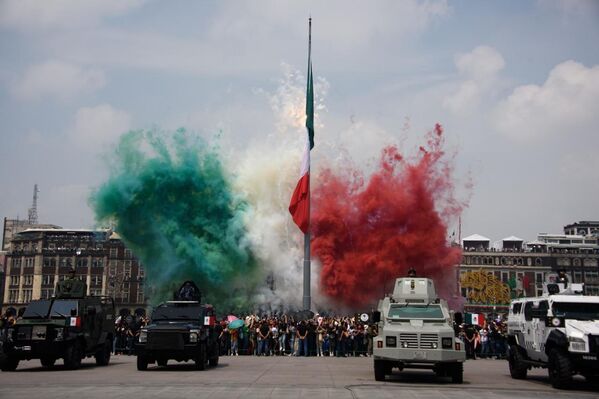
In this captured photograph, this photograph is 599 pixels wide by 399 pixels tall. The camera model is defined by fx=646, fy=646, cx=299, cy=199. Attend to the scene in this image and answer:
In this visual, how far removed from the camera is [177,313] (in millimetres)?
21484

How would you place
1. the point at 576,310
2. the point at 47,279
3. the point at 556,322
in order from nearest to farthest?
the point at 556,322, the point at 576,310, the point at 47,279

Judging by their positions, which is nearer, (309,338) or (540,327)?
(540,327)

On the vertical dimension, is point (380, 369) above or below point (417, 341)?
below

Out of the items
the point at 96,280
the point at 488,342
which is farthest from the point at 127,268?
the point at 488,342

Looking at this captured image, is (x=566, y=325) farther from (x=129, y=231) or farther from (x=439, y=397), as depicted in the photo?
(x=129, y=231)

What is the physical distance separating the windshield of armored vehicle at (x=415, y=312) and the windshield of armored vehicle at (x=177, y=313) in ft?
22.0

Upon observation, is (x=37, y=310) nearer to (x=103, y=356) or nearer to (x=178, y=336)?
(x=103, y=356)

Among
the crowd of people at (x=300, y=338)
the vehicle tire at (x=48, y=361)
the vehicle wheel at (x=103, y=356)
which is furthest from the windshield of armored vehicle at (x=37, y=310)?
the crowd of people at (x=300, y=338)

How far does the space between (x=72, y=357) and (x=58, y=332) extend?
101 centimetres

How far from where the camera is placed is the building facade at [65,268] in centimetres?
11375

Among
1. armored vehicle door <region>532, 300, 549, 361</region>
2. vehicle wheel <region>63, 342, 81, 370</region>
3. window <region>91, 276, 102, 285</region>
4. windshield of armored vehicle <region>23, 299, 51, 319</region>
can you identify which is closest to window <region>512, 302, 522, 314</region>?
armored vehicle door <region>532, 300, 549, 361</region>

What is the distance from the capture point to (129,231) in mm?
53312

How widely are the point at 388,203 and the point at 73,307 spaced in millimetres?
28045

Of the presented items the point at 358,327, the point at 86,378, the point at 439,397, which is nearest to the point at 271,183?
the point at 358,327
